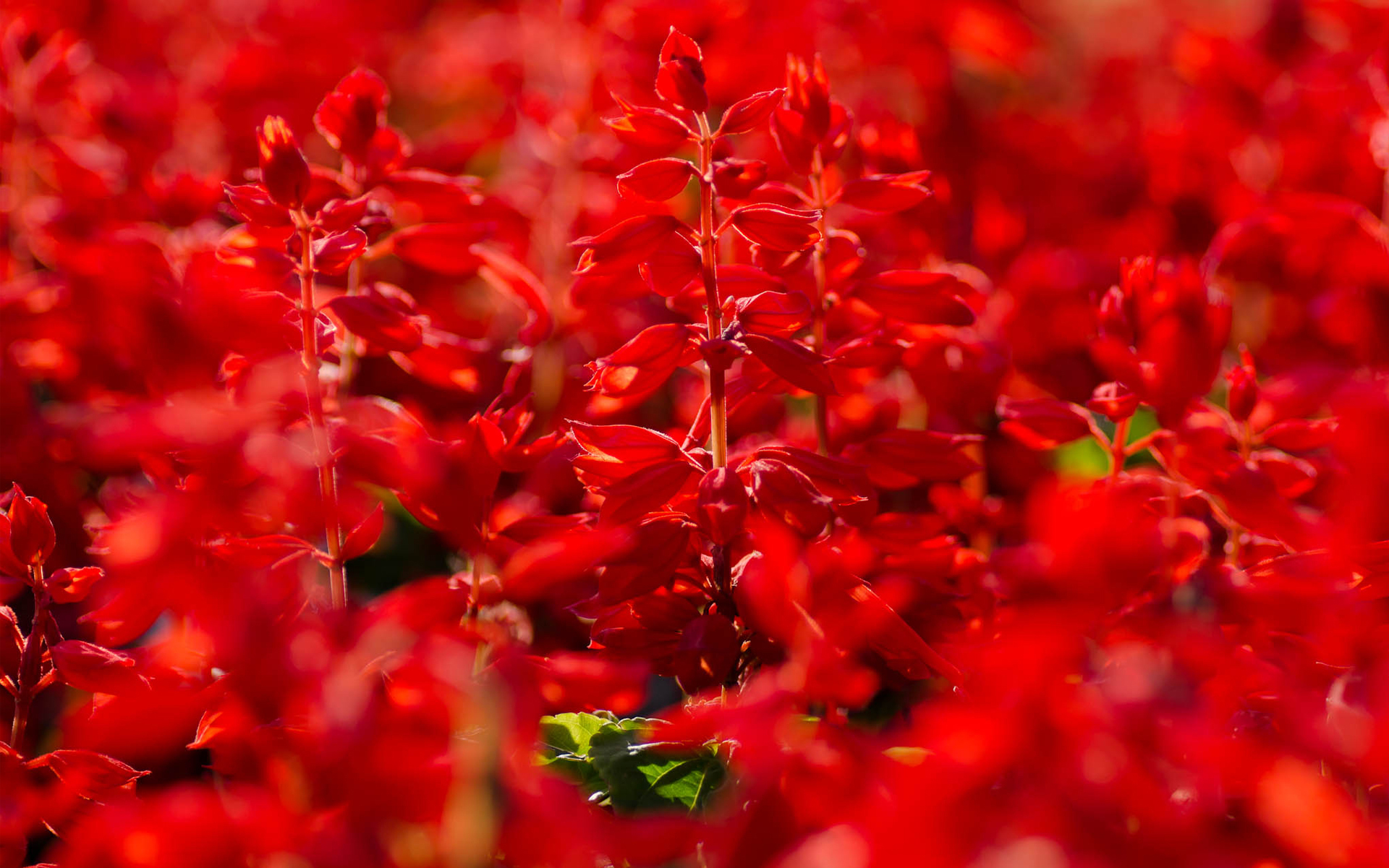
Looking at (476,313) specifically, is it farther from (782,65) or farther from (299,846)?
(299,846)

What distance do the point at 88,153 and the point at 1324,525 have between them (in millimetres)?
1065

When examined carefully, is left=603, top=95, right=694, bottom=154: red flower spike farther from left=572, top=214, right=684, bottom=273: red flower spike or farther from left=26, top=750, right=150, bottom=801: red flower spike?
left=26, top=750, right=150, bottom=801: red flower spike

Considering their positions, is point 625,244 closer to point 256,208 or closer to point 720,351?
point 720,351

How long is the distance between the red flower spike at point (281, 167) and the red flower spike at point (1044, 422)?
0.42 meters

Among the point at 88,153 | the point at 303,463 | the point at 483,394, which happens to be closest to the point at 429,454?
the point at 303,463

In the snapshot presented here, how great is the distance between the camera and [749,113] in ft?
1.94

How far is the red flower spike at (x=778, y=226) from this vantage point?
573mm

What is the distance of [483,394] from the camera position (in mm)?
961

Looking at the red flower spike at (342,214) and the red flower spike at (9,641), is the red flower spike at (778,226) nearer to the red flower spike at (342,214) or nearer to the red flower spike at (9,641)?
the red flower spike at (342,214)

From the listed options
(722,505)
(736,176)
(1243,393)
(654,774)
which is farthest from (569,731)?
(1243,393)

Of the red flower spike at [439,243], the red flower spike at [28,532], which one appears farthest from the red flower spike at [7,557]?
the red flower spike at [439,243]

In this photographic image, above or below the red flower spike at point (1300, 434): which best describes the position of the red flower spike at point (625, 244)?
above

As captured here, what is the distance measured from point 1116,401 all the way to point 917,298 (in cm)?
12

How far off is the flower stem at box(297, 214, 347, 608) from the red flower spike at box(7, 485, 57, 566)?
14cm
